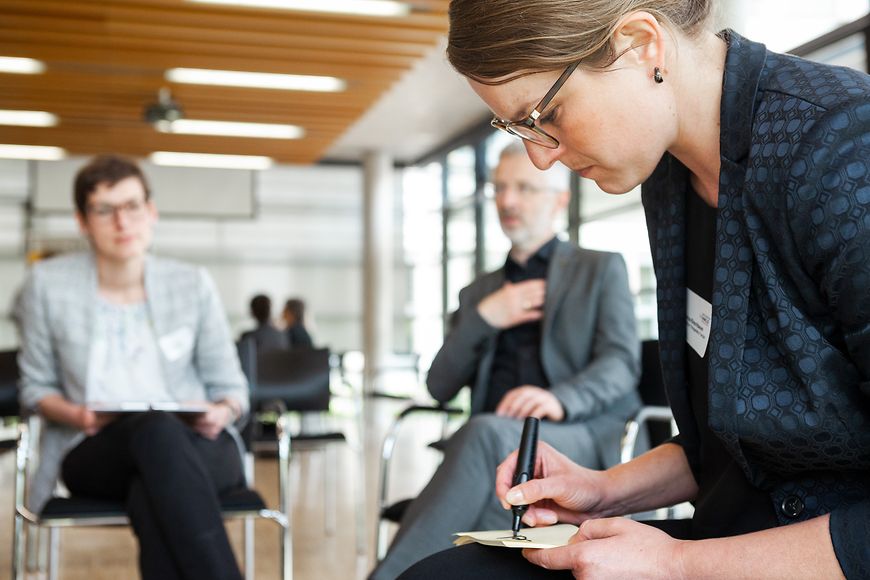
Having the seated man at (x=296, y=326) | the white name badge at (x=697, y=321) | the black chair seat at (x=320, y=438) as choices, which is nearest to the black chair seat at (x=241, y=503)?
the white name badge at (x=697, y=321)

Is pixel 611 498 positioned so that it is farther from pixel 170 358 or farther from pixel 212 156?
pixel 212 156

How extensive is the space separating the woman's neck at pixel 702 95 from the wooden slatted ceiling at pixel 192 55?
16.6 ft

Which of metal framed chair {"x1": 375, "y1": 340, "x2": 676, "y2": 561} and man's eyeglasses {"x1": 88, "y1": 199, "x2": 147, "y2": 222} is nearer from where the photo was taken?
metal framed chair {"x1": 375, "y1": 340, "x2": 676, "y2": 561}

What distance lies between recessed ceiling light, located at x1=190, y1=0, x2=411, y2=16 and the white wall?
7.46 m

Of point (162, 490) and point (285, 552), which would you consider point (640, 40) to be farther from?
point (285, 552)

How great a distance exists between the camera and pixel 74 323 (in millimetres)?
2805

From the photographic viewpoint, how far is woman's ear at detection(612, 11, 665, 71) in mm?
997

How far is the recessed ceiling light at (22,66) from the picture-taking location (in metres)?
7.11

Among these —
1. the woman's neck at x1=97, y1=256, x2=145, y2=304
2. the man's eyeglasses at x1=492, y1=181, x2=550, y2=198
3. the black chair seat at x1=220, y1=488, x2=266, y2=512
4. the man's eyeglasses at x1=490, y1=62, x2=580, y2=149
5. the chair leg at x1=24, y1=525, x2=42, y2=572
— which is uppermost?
the man's eyeglasses at x1=492, y1=181, x2=550, y2=198

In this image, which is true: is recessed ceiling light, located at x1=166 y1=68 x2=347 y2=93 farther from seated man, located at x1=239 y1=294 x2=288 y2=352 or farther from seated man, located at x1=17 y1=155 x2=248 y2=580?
seated man, located at x1=17 y1=155 x2=248 y2=580

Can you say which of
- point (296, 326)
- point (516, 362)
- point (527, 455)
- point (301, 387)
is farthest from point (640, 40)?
point (296, 326)

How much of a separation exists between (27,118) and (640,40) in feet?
29.9

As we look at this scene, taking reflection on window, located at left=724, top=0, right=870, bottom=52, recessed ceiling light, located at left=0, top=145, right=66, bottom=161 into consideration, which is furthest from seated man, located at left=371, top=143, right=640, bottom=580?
recessed ceiling light, located at left=0, top=145, right=66, bottom=161

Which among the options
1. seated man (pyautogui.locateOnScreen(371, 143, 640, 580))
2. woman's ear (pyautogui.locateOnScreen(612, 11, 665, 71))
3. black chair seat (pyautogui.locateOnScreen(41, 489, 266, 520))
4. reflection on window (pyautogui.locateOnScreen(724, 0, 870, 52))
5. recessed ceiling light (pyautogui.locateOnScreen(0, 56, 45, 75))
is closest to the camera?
woman's ear (pyautogui.locateOnScreen(612, 11, 665, 71))
